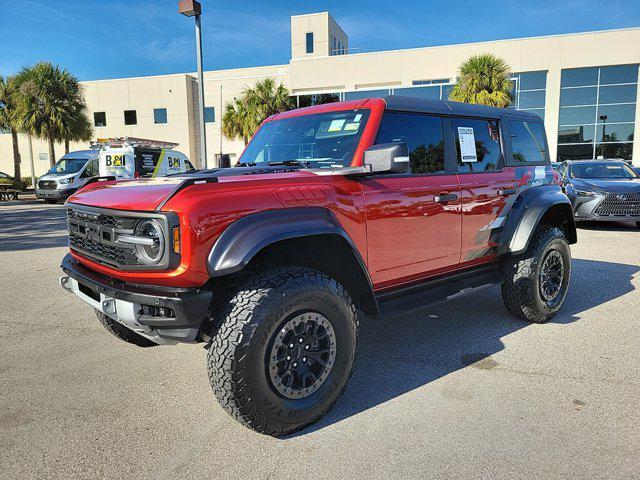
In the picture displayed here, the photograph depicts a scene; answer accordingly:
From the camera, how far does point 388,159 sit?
2.73 meters

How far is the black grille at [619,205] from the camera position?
9.95 meters

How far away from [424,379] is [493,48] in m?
32.1

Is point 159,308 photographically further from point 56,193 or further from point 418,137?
point 56,193

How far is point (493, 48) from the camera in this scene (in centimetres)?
3044

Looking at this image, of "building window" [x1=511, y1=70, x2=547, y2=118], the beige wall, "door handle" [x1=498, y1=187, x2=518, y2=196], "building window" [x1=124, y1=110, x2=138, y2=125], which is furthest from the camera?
"building window" [x1=124, y1=110, x2=138, y2=125]

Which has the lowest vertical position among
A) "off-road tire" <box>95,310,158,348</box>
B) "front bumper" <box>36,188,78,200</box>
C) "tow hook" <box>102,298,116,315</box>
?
"off-road tire" <box>95,310,158,348</box>

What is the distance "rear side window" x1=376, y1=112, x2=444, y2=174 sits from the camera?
10.9ft

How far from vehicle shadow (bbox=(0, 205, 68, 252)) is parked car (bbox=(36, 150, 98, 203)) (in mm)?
2773

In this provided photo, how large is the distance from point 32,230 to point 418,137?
10991 mm

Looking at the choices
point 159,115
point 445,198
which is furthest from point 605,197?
point 159,115

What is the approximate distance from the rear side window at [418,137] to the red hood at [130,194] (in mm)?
1477

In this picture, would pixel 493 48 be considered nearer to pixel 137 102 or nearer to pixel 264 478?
pixel 137 102

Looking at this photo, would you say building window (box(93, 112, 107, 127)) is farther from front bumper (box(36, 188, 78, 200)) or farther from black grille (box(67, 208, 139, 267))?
black grille (box(67, 208, 139, 267))

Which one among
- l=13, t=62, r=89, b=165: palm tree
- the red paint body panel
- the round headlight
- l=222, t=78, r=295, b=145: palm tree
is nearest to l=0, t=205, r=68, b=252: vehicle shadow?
the red paint body panel
